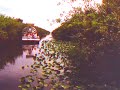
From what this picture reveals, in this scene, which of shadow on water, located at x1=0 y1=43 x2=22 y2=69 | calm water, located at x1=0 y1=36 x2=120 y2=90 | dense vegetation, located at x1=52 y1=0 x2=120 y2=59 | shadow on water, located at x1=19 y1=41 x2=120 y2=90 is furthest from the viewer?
shadow on water, located at x1=0 y1=43 x2=22 y2=69

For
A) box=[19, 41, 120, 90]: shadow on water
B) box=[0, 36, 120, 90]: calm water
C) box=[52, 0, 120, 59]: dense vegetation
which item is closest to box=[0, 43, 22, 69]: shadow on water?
box=[0, 36, 120, 90]: calm water

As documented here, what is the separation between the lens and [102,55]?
14.6 metres

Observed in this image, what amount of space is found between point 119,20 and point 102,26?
2.93 ft

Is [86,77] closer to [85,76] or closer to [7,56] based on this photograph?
[85,76]

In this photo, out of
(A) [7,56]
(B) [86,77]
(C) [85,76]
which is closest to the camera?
(B) [86,77]

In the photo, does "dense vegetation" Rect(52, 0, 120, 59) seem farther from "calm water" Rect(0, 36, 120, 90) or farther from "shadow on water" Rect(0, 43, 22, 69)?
"shadow on water" Rect(0, 43, 22, 69)

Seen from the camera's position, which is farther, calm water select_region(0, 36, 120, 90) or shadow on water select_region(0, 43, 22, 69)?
shadow on water select_region(0, 43, 22, 69)

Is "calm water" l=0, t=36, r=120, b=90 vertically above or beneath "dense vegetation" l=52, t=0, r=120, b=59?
beneath

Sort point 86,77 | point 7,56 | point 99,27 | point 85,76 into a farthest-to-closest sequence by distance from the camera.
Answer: point 7,56, point 99,27, point 85,76, point 86,77

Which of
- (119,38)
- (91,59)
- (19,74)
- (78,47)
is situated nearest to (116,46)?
(119,38)

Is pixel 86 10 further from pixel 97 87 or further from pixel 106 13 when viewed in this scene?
pixel 97 87

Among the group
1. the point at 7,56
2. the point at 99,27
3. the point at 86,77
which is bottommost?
the point at 86,77

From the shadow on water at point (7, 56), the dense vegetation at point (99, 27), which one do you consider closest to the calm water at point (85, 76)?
the dense vegetation at point (99, 27)

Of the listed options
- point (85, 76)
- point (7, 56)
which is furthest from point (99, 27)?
point (7, 56)
